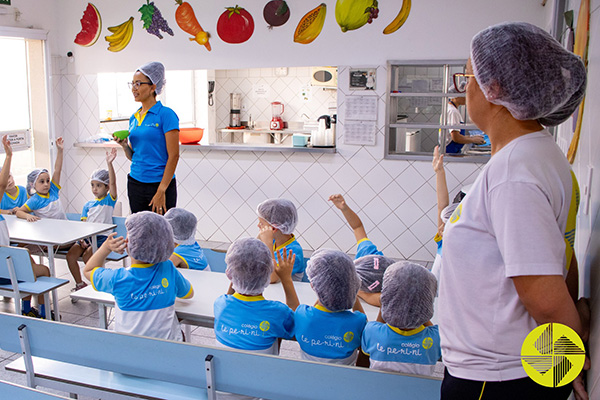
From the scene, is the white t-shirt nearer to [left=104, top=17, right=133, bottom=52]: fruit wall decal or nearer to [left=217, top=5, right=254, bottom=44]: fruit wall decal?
[left=217, top=5, right=254, bottom=44]: fruit wall decal

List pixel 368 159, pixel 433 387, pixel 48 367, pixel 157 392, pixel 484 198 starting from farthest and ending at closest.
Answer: pixel 368 159 → pixel 48 367 → pixel 157 392 → pixel 433 387 → pixel 484 198

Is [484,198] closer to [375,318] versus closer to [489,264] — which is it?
[489,264]

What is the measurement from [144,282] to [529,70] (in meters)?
1.73

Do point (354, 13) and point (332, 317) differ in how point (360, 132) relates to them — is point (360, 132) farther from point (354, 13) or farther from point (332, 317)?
point (332, 317)

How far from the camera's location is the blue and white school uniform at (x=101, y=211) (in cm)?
402

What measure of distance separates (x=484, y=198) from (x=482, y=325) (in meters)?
0.24

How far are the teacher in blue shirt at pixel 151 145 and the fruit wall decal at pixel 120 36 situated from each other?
7.05 ft

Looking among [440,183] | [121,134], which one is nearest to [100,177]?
[121,134]

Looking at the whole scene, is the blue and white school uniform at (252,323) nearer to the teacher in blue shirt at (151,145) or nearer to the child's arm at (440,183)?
the child's arm at (440,183)

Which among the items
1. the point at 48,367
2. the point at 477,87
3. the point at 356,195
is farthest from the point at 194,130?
the point at 477,87

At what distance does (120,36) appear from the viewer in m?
5.44

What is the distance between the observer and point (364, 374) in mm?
1553

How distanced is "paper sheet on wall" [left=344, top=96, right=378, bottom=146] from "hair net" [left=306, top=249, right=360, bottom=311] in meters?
2.98

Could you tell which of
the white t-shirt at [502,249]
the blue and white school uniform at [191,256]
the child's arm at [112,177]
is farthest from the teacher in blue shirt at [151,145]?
the white t-shirt at [502,249]
